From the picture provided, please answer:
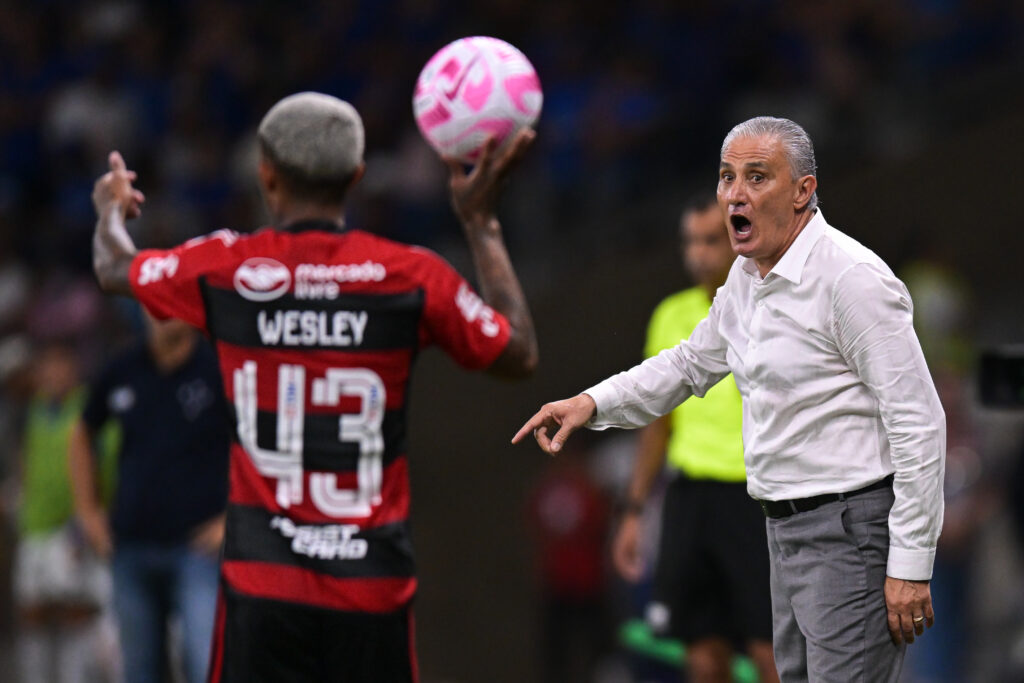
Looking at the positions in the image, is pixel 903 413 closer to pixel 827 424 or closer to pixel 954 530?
pixel 827 424

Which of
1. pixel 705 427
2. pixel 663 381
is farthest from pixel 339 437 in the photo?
pixel 705 427

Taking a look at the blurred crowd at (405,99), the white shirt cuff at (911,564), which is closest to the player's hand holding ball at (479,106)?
the white shirt cuff at (911,564)

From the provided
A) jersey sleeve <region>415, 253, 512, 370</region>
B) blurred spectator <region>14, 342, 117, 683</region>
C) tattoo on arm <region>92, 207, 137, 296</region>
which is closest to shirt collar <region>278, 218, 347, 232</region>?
jersey sleeve <region>415, 253, 512, 370</region>

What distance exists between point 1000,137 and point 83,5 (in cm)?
939

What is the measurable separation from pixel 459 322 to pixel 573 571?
21.1ft

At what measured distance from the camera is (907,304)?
12.7 ft

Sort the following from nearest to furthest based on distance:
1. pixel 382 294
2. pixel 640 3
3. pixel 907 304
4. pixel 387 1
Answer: pixel 907 304 → pixel 382 294 → pixel 640 3 → pixel 387 1

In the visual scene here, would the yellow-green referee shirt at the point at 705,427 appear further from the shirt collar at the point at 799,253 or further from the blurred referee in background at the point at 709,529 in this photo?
the shirt collar at the point at 799,253

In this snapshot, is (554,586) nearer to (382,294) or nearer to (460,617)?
(460,617)

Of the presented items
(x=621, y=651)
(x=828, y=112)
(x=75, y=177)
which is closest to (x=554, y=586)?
(x=621, y=651)

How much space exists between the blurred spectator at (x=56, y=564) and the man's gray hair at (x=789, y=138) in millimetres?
6261

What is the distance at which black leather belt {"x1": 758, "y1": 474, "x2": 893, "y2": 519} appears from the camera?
3.93 meters

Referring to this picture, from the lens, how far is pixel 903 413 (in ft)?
12.4

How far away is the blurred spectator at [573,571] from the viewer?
10.6m
